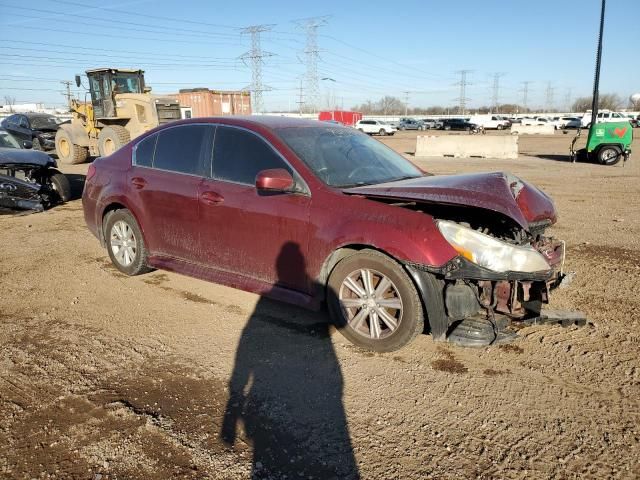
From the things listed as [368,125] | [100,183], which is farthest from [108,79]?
[368,125]

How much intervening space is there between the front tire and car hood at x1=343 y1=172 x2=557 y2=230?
2.56 m

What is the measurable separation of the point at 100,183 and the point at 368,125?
4621cm

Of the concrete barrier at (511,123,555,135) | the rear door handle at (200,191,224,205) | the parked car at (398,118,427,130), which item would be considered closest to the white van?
the parked car at (398,118,427,130)

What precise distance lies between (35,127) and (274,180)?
73.1ft

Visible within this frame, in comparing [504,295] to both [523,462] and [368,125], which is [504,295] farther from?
[368,125]

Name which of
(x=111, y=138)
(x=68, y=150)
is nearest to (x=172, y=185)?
(x=111, y=138)

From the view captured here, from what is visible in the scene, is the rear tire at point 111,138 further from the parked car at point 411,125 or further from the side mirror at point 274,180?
the parked car at point 411,125

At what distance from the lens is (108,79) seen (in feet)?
57.9

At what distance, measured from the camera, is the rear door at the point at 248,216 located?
3900mm

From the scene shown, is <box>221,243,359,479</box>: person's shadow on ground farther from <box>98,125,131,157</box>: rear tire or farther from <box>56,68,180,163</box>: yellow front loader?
<box>56,68,180,163</box>: yellow front loader

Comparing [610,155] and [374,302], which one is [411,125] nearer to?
[610,155]

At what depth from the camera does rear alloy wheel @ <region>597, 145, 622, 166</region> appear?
1781cm

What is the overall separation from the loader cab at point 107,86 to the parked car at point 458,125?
4388 cm

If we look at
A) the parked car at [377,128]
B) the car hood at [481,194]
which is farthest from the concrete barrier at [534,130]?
the car hood at [481,194]
